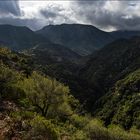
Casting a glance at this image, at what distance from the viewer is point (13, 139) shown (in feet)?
103

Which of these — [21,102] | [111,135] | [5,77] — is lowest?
[111,135]

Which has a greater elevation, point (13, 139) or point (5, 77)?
point (5, 77)

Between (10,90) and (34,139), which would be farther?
(10,90)

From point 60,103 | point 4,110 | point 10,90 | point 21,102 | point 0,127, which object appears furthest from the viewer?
point 60,103

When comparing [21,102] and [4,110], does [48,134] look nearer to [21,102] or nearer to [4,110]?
[4,110]

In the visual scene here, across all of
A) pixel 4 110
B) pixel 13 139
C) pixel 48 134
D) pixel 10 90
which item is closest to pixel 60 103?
pixel 10 90

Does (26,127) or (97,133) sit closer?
(26,127)

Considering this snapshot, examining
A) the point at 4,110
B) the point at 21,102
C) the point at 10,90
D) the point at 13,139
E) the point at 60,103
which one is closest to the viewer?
the point at 13,139

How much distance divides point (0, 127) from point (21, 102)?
29069 mm

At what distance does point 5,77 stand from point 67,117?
16.9 meters

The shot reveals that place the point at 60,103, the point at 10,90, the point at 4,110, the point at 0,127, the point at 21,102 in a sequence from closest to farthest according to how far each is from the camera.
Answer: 1. the point at 0,127
2. the point at 4,110
3. the point at 21,102
4. the point at 10,90
5. the point at 60,103

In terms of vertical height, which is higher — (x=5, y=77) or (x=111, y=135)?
(x=5, y=77)

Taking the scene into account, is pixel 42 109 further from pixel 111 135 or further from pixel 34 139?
pixel 34 139

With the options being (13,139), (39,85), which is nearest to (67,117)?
(39,85)
